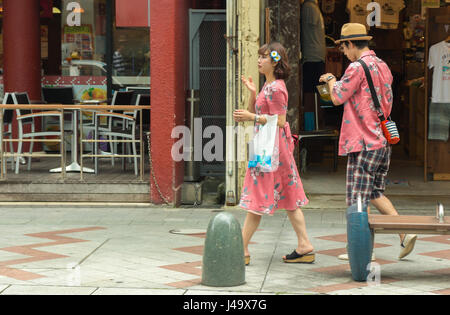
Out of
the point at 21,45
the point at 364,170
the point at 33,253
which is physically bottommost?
the point at 33,253

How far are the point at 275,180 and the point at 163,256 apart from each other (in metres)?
1.33

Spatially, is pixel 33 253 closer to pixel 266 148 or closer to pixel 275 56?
pixel 266 148

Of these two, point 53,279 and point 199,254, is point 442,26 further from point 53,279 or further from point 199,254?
point 53,279

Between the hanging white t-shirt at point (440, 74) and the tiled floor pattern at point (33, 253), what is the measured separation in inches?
227

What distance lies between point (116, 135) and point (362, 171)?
17.5 feet

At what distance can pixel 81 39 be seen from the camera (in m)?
15.1

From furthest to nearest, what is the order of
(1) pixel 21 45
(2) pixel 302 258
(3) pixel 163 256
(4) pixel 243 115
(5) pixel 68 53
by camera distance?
(5) pixel 68 53
(1) pixel 21 45
(3) pixel 163 256
(2) pixel 302 258
(4) pixel 243 115

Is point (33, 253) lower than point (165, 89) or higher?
lower

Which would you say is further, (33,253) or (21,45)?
(21,45)

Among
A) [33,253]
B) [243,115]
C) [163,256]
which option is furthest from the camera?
[33,253]

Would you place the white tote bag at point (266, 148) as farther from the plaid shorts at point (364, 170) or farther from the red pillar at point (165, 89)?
the red pillar at point (165, 89)

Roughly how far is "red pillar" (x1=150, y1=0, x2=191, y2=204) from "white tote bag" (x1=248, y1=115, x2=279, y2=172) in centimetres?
351

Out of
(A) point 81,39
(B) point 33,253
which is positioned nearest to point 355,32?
(B) point 33,253
